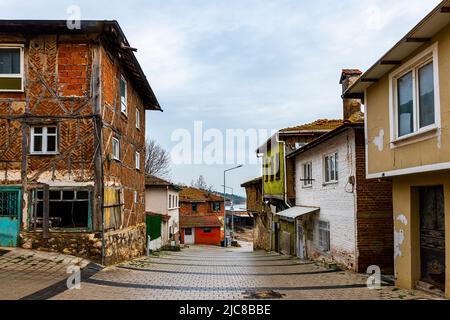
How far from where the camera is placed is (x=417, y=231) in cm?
1035

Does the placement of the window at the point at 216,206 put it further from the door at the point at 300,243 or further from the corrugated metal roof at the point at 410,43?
the corrugated metal roof at the point at 410,43

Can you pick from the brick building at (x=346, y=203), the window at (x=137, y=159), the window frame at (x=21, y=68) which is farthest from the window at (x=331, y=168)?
the window frame at (x=21, y=68)

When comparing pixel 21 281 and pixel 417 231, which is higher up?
pixel 417 231

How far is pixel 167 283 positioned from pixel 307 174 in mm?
10474

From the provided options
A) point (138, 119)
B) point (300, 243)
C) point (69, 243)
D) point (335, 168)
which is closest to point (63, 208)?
point (69, 243)

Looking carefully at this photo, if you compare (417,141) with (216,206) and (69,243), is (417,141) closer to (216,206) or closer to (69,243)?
(69,243)

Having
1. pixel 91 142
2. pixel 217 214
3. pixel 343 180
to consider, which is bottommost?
pixel 217 214

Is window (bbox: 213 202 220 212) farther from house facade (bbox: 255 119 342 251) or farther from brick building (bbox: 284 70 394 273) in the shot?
brick building (bbox: 284 70 394 273)

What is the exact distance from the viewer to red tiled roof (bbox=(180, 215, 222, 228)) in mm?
49550

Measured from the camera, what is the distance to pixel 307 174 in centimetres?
2048
